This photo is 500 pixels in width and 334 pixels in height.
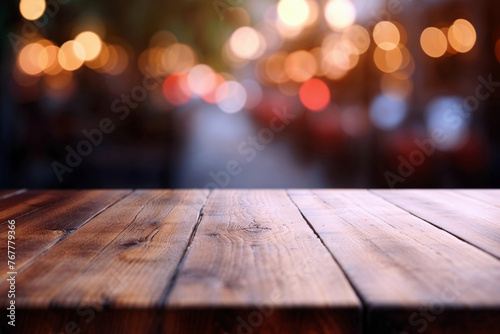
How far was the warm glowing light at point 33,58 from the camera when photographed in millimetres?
4092

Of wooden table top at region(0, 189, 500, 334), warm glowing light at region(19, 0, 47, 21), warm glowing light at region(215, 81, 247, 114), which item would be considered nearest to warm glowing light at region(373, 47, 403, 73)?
warm glowing light at region(215, 81, 247, 114)

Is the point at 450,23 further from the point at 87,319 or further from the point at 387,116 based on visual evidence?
the point at 87,319

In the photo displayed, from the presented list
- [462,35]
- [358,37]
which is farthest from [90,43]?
[462,35]

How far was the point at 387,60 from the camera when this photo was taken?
169 inches

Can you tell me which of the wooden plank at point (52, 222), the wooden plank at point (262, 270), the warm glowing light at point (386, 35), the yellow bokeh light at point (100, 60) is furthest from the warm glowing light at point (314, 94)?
the wooden plank at point (262, 270)

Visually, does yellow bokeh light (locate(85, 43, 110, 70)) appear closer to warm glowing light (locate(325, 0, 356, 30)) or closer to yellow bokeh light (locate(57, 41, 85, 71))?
yellow bokeh light (locate(57, 41, 85, 71))

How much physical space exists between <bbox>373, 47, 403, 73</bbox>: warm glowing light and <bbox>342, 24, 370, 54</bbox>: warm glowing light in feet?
0.37

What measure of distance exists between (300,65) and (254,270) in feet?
13.1

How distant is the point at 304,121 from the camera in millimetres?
4320

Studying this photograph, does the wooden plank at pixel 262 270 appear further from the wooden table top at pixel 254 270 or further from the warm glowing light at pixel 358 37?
the warm glowing light at pixel 358 37

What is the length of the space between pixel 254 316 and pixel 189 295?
71 mm

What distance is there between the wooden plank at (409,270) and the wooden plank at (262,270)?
0.9 inches

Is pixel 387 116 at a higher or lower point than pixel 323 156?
higher

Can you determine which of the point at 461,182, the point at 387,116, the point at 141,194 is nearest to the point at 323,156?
the point at 387,116
